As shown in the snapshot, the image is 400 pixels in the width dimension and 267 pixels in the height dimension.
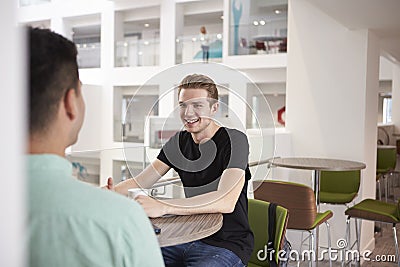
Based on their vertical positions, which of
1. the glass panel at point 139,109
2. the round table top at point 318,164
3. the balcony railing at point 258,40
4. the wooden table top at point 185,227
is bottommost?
the wooden table top at point 185,227

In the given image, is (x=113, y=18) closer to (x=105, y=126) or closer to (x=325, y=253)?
(x=105, y=126)

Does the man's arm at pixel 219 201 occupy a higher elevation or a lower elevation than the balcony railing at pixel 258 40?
lower

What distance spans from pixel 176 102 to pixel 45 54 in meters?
0.99

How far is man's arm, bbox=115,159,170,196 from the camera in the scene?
1929mm

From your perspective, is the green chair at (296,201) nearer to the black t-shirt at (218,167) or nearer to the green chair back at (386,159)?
the black t-shirt at (218,167)

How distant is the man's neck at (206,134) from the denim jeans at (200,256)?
406 millimetres

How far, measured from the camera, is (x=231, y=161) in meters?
1.81

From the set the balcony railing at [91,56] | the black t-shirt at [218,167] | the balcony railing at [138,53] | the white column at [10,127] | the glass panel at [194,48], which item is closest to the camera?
the white column at [10,127]

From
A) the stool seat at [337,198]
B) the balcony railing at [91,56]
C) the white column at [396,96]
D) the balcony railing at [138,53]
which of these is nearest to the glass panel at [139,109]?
the stool seat at [337,198]

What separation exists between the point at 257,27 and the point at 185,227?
930cm

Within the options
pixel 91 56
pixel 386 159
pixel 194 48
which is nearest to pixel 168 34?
pixel 194 48

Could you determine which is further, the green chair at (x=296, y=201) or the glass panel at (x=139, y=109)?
the green chair at (x=296, y=201)

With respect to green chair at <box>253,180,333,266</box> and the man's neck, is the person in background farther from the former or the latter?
the man's neck

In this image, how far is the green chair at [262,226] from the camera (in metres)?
2.14
